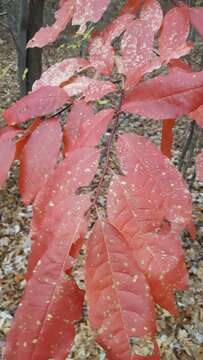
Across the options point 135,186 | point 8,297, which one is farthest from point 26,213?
point 135,186

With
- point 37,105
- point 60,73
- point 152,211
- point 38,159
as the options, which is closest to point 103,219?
point 152,211

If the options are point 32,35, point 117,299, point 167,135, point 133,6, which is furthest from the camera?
point 32,35

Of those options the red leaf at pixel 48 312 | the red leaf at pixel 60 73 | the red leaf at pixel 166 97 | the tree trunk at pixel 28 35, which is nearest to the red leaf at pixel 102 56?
the red leaf at pixel 60 73

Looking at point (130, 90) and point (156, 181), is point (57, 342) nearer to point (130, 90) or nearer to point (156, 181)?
point (156, 181)

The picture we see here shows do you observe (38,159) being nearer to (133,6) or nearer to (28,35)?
(133,6)

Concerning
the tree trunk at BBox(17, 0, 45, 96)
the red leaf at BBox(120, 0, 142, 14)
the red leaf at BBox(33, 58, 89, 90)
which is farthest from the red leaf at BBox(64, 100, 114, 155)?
the tree trunk at BBox(17, 0, 45, 96)

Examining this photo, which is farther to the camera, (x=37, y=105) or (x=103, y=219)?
(x=37, y=105)

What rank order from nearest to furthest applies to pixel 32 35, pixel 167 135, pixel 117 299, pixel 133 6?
pixel 117 299 → pixel 167 135 → pixel 133 6 → pixel 32 35
